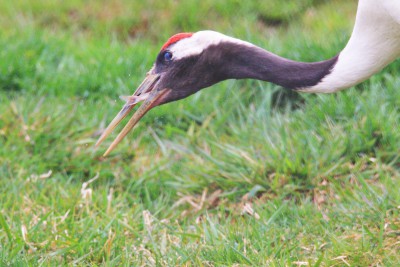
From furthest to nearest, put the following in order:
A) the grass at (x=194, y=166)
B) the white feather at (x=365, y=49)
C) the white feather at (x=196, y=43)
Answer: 1. the white feather at (x=196, y=43)
2. the grass at (x=194, y=166)
3. the white feather at (x=365, y=49)

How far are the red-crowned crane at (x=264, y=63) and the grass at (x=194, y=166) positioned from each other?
1.92 ft

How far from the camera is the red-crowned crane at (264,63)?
3611 mm

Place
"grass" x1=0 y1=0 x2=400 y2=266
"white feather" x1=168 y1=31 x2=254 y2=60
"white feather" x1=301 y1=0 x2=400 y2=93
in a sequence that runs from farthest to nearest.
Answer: "white feather" x1=168 y1=31 x2=254 y2=60, "grass" x1=0 y1=0 x2=400 y2=266, "white feather" x1=301 y1=0 x2=400 y2=93

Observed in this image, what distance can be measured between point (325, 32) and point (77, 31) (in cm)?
204

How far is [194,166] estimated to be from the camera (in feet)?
15.1

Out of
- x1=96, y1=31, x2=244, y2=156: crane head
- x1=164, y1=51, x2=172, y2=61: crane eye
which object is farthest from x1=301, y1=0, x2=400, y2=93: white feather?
x1=164, y1=51, x2=172, y2=61: crane eye

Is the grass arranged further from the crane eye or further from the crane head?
the crane eye

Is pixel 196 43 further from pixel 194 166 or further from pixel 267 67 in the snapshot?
pixel 194 166

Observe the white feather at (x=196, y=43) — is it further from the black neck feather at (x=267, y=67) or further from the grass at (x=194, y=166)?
the grass at (x=194, y=166)

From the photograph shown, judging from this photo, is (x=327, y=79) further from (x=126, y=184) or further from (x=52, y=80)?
(x=52, y=80)

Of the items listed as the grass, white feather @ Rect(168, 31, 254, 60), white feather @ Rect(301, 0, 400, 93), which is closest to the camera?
white feather @ Rect(301, 0, 400, 93)

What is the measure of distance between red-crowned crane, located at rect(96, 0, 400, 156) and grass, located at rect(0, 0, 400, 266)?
1.92 feet

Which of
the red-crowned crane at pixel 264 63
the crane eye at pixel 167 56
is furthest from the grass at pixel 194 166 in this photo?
the crane eye at pixel 167 56

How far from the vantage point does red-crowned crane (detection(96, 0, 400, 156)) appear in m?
3.61
